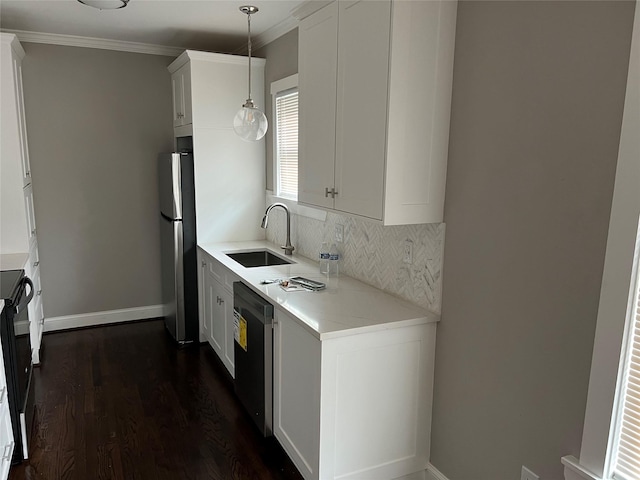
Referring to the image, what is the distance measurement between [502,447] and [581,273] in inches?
31.8

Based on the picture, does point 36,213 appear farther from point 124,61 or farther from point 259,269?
point 259,269

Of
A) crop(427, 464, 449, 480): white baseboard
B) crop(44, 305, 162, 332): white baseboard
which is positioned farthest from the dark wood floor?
crop(427, 464, 449, 480): white baseboard

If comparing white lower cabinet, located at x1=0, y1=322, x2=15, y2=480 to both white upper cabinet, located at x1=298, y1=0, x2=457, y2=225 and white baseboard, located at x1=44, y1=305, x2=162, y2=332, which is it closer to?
white upper cabinet, located at x1=298, y1=0, x2=457, y2=225

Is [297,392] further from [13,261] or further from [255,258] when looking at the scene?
[13,261]

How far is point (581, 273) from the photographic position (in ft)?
5.06

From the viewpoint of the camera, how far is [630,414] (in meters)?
1.44

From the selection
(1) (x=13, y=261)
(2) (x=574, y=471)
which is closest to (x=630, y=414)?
(2) (x=574, y=471)

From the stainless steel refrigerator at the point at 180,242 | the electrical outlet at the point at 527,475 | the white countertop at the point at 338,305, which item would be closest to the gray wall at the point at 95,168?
the stainless steel refrigerator at the point at 180,242

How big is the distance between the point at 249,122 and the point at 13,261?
182 cm

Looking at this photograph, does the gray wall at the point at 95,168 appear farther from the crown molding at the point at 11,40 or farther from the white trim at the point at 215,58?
the white trim at the point at 215,58

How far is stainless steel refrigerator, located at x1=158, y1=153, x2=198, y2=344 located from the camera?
3781mm

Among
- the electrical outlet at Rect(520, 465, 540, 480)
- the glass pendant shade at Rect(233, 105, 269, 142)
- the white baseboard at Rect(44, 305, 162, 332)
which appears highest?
the glass pendant shade at Rect(233, 105, 269, 142)

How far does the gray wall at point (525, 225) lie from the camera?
1.49 meters

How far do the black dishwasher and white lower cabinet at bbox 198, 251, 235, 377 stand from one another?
37 cm
